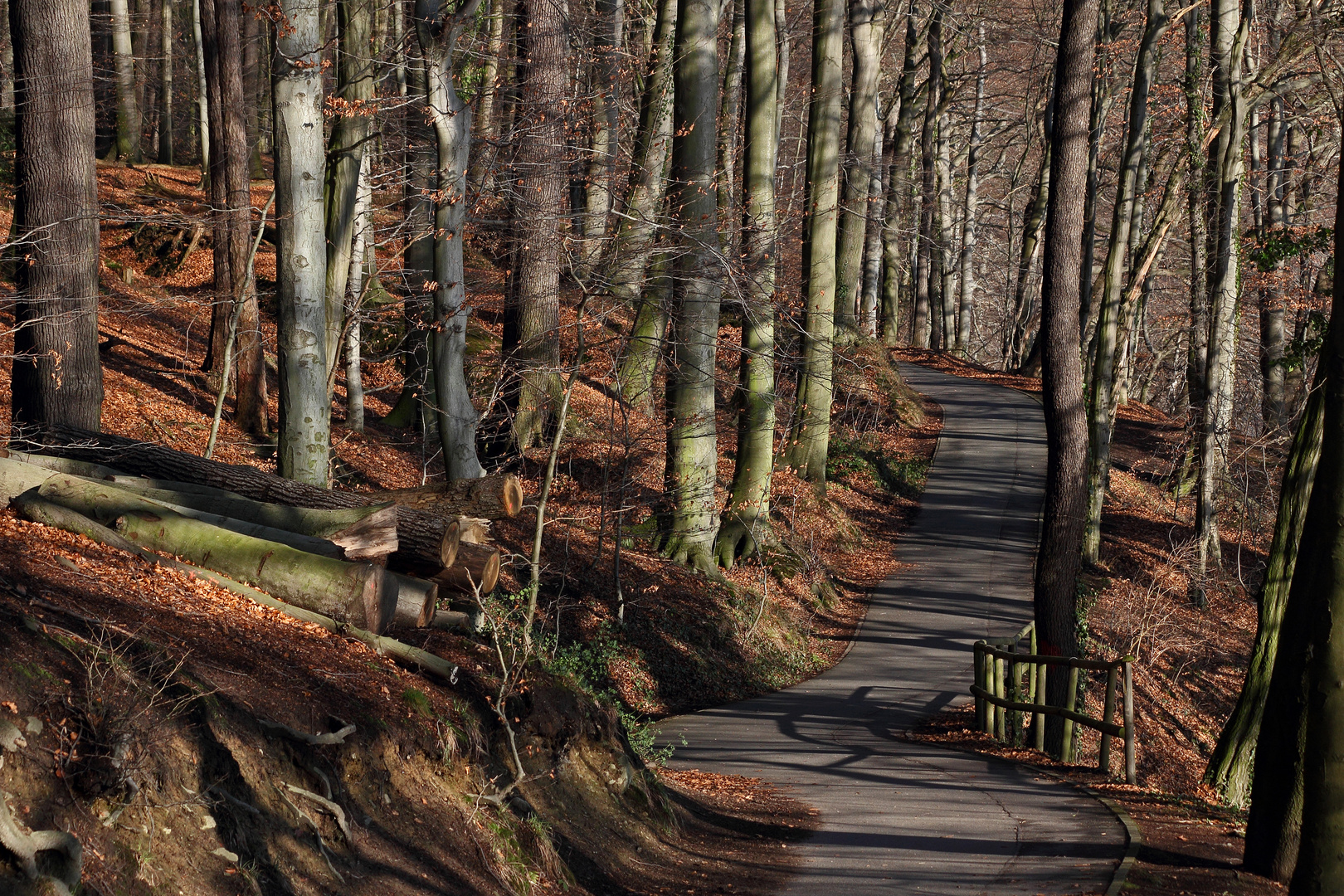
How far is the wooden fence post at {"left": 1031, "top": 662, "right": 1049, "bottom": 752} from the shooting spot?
1205 centimetres

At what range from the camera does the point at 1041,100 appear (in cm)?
3697

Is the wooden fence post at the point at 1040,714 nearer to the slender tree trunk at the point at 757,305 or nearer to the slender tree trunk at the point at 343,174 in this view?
the slender tree trunk at the point at 757,305

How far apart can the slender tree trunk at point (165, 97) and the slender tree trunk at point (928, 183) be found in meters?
20.6

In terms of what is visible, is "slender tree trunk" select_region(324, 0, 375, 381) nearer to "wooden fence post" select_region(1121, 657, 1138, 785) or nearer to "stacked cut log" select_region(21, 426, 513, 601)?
"stacked cut log" select_region(21, 426, 513, 601)

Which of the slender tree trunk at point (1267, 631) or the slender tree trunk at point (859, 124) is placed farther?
the slender tree trunk at point (859, 124)

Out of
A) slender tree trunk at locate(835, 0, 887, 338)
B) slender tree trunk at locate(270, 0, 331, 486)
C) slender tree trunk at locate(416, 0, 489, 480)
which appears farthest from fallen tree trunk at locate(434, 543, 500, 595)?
slender tree trunk at locate(835, 0, 887, 338)

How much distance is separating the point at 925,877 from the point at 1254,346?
33290 mm

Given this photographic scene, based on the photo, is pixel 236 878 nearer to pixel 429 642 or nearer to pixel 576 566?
pixel 429 642

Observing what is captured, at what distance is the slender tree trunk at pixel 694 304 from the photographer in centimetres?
1491

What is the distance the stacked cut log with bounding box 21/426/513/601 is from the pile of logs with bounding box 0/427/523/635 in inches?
0.4

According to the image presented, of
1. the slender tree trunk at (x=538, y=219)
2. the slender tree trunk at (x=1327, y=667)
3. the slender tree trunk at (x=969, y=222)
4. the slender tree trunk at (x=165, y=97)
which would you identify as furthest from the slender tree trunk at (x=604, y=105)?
the slender tree trunk at (x=969, y=222)

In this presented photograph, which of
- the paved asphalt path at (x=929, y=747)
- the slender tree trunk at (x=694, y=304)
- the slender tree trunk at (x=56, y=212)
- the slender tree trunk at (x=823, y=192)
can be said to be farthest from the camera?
the slender tree trunk at (x=823, y=192)

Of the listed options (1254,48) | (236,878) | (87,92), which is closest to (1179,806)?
(236,878)

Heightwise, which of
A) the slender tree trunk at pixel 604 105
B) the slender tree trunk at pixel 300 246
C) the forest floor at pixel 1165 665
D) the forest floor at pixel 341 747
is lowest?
the forest floor at pixel 1165 665
